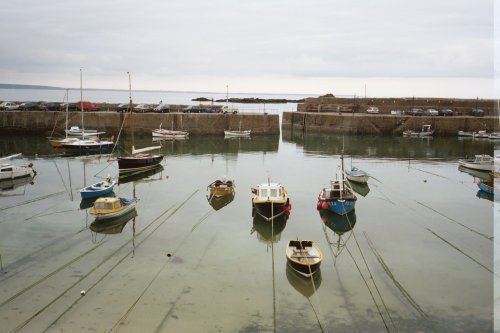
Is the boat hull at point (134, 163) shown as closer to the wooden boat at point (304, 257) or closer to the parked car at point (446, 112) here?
the wooden boat at point (304, 257)

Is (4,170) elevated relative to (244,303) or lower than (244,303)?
elevated

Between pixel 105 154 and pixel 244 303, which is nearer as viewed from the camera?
pixel 244 303

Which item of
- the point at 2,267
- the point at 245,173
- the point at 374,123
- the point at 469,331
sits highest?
the point at 374,123

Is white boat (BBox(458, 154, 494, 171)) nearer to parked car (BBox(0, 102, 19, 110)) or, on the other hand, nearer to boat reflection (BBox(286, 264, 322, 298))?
boat reflection (BBox(286, 264, 322, 298))

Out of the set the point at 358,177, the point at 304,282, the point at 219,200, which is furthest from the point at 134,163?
the point at 304,282

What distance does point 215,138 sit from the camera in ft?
225

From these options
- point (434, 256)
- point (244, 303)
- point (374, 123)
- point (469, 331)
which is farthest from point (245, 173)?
point (374, 123)

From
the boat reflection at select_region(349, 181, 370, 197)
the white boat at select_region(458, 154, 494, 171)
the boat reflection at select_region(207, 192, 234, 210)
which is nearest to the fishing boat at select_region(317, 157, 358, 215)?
the boat reflection at select_region(349, 181, 370, 197)

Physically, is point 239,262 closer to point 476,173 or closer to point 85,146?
point 476,173

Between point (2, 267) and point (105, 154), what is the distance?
34.0 m

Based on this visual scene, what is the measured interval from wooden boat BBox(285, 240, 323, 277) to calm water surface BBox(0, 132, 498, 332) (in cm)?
53

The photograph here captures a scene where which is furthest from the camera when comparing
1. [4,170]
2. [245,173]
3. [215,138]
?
[215,138]

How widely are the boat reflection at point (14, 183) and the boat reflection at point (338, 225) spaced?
23986mm

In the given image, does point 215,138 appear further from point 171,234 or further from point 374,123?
point 171,234
